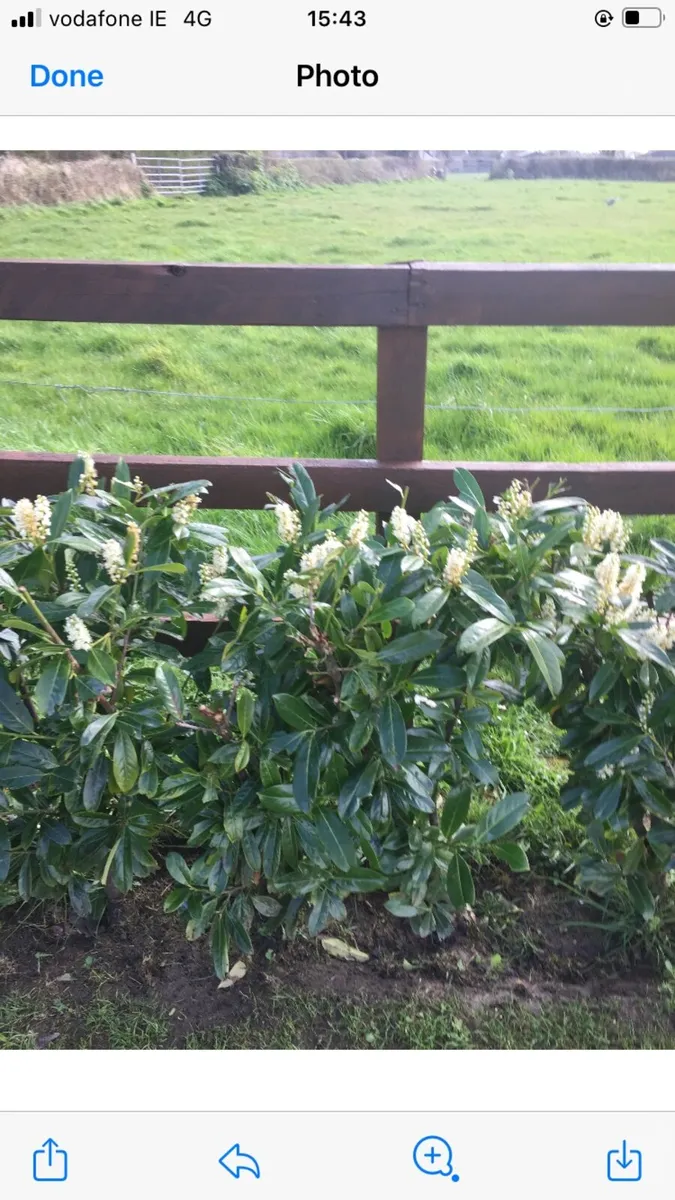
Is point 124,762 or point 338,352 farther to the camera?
point 338,352

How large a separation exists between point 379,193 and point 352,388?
1055mm

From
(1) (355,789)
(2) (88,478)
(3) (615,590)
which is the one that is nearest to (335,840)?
(1) (355,789)

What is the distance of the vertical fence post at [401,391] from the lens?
2.31 m

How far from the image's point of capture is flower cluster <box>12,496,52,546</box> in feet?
5.34

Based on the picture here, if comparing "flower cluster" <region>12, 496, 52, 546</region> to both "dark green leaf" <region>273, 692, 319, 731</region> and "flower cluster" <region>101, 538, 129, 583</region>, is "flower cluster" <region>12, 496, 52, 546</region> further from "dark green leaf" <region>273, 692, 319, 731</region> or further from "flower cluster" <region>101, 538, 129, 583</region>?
"dark green leaf" <region>273, 692, 319, 731</region>

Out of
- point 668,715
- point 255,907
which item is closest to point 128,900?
point 255,907

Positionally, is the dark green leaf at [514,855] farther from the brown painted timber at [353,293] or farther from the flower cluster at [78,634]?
the brown painted timber at [353,293]

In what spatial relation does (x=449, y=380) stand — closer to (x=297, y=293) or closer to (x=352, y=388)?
(x=352, y=388)

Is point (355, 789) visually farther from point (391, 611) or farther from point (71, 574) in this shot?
point (71, 574)

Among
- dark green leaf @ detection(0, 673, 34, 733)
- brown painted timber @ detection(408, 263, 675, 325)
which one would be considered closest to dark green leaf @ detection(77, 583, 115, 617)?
Result: dark green leaf @ detection(0, 673, 34, 733)

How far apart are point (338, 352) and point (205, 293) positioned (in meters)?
3.47

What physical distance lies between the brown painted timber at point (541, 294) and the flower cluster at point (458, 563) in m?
0.88

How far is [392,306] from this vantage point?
7.40ft

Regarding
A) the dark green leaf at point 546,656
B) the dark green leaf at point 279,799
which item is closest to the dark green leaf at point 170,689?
the dark green leaf at point 279,799
